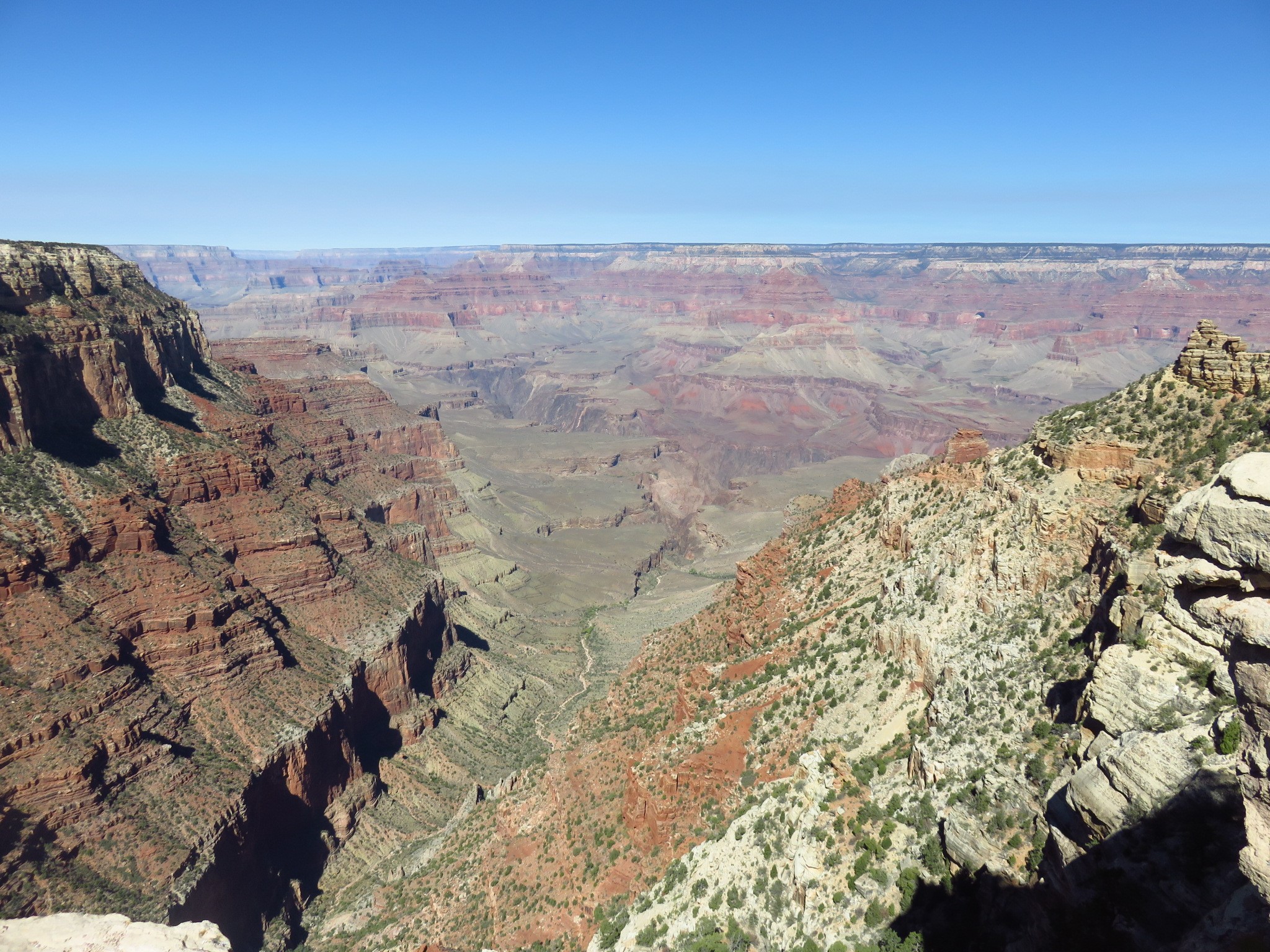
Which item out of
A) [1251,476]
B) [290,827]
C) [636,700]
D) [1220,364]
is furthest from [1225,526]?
[290,827]

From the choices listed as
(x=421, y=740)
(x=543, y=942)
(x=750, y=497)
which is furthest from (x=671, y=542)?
(x=543, y=942)

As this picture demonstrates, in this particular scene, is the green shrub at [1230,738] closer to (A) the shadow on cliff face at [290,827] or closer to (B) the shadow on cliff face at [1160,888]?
(B) the shadow on cliff face at [1160,888]

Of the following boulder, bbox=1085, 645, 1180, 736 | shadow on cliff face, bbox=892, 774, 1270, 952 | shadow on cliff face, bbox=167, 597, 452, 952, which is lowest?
shadow on cliff face, bbox=167, 597, 452, 952

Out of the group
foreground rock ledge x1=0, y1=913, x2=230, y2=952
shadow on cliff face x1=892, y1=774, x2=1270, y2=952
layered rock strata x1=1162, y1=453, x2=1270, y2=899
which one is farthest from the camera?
foreground rock ledge x1=0, y1=913, x2=230, y2=952

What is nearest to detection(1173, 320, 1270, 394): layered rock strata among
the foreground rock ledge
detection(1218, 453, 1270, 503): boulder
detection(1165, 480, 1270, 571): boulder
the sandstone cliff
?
detection(1165, 480, 1270, 571): boulder

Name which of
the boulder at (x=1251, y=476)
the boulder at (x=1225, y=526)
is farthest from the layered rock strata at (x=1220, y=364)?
the boulder at (x=1251, y=476)

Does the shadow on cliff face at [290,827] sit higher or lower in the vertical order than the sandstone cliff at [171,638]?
lower

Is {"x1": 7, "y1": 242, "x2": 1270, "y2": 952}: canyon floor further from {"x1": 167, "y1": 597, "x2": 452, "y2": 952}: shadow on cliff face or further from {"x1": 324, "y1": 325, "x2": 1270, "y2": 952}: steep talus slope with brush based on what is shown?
{"x1": 167, "y1": 597, "x2": 452, "y2": 952}: shadow on cliff face
